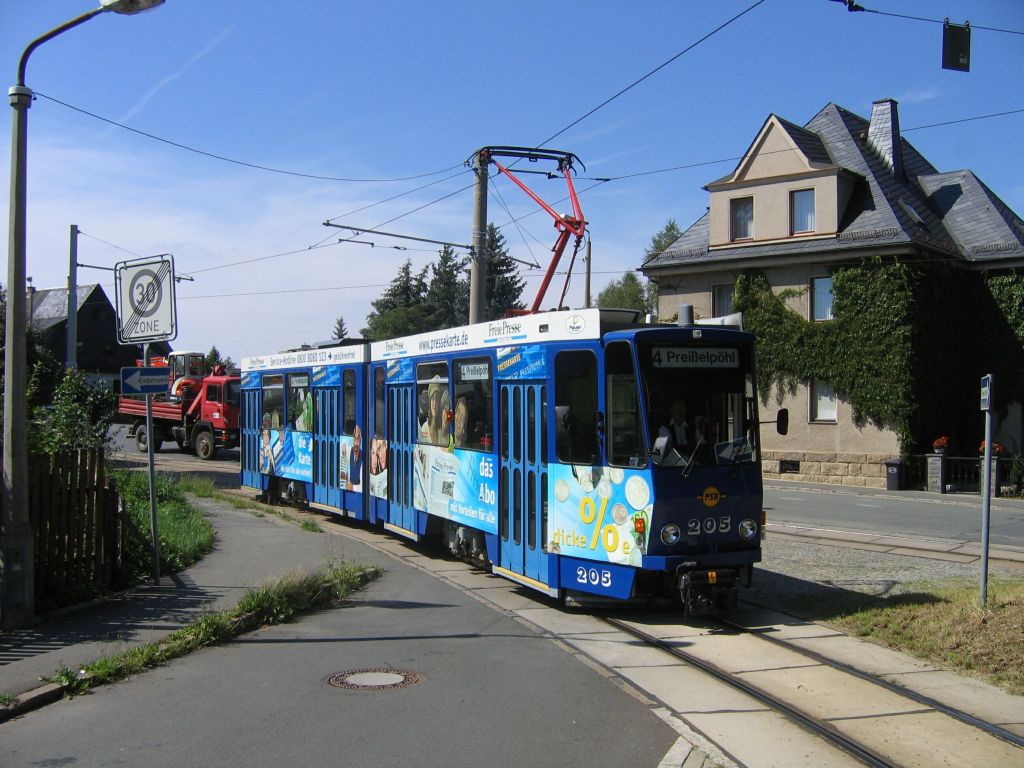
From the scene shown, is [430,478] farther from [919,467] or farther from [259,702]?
[919,467]

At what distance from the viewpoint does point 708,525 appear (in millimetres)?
9344

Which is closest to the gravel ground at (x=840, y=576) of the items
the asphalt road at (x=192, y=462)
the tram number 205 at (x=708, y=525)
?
the tram number 205 at (x=708, y=525)

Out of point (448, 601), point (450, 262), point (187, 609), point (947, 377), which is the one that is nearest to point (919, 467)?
point (947, 377)

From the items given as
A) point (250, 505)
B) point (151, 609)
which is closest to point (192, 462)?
point (250, 505)

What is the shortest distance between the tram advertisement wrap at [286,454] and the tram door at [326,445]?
35 cm

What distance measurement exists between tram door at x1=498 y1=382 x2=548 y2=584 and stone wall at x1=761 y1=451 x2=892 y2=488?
18622 millimetres

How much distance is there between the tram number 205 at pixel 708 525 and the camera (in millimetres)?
9242

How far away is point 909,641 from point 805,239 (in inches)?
930

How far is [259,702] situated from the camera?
21.7 feet

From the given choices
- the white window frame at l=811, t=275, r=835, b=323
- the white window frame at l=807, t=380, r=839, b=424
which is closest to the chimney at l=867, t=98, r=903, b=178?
the white window frame at l=811, t=275, r=835, b=323

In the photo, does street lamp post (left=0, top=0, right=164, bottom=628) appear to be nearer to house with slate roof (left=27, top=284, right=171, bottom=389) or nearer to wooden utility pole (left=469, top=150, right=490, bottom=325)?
wooden utility pole (left=469, top=150, right=490, bottom=325)

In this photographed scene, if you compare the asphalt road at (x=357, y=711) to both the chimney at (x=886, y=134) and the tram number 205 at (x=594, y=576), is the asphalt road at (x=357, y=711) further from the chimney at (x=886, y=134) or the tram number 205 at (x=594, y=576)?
the chimney at (x=886, y=134)

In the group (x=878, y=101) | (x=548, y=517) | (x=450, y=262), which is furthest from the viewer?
(x=450, y=262)

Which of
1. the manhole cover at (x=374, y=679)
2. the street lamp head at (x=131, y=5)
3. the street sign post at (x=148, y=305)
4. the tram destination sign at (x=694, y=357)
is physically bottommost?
the manhole cover at (x=374, y=679)
